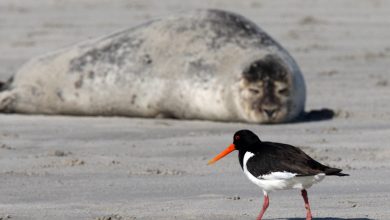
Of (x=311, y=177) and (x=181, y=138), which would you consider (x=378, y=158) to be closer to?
(x=181, y=138)

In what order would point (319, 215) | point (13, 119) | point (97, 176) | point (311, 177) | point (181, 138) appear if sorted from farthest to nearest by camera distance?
point (13, 119)
point (181, 138)
point (97, 176)
point (319, 215)
point (311, 177)

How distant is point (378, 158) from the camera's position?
677 cm

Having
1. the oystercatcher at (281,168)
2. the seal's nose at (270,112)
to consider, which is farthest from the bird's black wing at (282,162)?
the seal's nose at (270,112)

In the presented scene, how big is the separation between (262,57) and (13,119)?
1.90 meters

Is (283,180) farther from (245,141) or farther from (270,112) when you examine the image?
(270,112)

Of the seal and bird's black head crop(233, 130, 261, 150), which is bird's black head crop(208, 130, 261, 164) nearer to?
bird's black head crop(233, 130, 261, 150)

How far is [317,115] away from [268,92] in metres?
0.45

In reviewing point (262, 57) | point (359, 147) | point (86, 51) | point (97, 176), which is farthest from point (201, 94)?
point (97, 176)

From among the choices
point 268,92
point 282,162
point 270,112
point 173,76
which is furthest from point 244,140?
point 173,76

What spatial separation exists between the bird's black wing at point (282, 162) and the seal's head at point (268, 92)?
3.38 m

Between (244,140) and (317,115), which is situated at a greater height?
(244,140)

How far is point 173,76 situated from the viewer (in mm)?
8758

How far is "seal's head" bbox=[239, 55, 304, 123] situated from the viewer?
833cm

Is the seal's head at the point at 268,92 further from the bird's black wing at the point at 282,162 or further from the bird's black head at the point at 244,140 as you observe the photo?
the bird's black wing at the point at 282,162
